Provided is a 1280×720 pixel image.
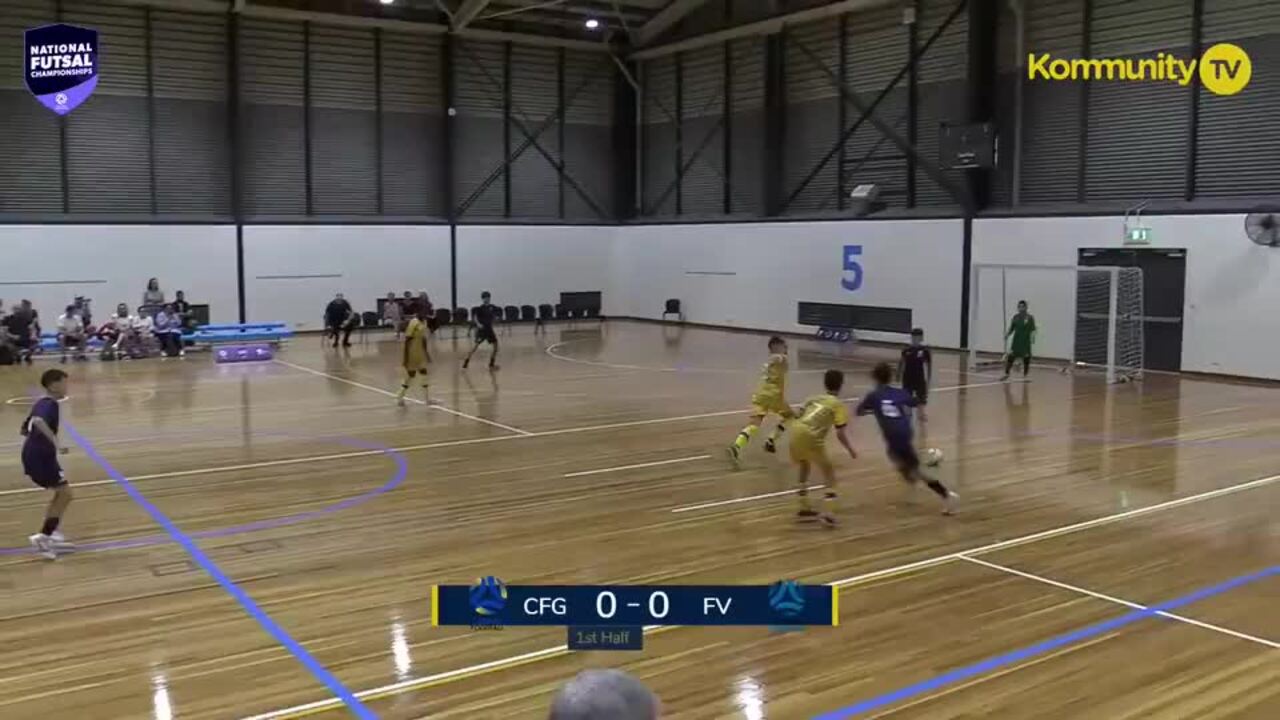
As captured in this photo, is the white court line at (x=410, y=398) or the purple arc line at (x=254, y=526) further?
the white court line at (x=410, y=398)

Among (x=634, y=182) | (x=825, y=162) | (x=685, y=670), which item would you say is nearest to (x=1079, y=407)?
(x=685, y=670)

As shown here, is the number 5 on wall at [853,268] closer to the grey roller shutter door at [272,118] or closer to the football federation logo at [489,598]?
the grey roller shutter door at [272,118]

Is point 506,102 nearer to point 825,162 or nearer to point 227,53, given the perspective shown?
point 227,53

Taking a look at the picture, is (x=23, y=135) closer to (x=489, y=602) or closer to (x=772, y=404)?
(x=772, y=404)

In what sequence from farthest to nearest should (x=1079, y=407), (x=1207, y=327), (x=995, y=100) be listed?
(x=995, y=100), (x=1207, y=327), (x=1079, y=407)

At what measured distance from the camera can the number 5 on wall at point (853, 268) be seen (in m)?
28.6

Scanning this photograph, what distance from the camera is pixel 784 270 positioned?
30.8 meters

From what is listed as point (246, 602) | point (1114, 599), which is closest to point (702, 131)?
point (1114, 599)

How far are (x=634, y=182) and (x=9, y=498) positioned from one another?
90.8 ft

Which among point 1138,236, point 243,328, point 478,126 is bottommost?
point 243,328

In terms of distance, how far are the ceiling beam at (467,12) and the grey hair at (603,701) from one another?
30.9 meters

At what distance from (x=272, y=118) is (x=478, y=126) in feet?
20.3

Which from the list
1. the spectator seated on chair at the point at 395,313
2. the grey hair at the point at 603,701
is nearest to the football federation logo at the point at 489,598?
the grey hair at the point at 603,701

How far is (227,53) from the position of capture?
1173 inches
